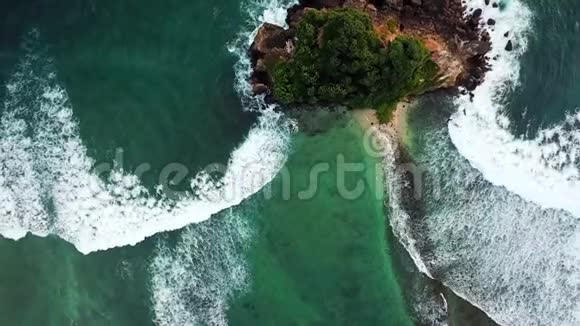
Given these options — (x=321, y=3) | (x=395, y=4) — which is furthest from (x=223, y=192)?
(x=395, y=4)

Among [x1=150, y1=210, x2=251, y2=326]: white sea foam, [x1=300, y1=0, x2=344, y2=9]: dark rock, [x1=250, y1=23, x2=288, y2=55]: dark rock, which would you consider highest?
[x1=300, y1=0, x2=344, y2=9]: dark rock

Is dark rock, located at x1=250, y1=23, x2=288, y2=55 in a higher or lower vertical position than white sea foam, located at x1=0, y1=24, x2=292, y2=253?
higher

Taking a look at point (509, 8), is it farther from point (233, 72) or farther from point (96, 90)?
point (96, 90)

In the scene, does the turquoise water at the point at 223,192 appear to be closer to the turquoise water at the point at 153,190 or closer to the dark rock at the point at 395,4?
the turquoise water at the point at 153,190

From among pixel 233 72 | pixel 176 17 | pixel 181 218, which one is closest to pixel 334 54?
pixel 233 72


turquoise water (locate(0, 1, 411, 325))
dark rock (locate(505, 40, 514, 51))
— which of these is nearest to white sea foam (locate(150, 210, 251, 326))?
turquoise water (locate(0, 1, 411, 325))
